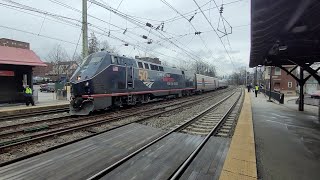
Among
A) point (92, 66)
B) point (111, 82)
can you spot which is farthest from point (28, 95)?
point (111, 82)

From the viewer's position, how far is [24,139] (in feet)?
26.9

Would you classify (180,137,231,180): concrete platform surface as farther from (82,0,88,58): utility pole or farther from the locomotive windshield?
(82,0,88,58): utility pole

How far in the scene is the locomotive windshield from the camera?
44.6ft

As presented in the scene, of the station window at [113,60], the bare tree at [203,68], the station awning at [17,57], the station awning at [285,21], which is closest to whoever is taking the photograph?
the station awning at [285,21]

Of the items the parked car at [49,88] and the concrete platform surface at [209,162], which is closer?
the concrete platform surface at [209,162]

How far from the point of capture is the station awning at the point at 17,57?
18.5 metres

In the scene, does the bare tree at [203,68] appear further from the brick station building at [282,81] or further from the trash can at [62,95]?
the trash can at [62,95]

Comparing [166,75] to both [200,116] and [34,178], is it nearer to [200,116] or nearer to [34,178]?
[200,116]

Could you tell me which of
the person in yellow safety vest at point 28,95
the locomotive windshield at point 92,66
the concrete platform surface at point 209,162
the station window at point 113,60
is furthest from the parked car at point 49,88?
the concrete platform surface at point 209,162

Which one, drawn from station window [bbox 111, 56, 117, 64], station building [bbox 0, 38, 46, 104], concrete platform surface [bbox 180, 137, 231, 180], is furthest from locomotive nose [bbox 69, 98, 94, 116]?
station building [bbox 0, 38, 46, 104]

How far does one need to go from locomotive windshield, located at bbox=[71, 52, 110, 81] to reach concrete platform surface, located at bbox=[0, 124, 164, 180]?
5493 millimetres

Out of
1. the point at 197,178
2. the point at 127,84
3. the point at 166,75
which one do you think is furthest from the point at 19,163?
the point at 166,75

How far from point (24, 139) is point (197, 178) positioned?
18.9 ft

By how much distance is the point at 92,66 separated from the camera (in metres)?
14.0
